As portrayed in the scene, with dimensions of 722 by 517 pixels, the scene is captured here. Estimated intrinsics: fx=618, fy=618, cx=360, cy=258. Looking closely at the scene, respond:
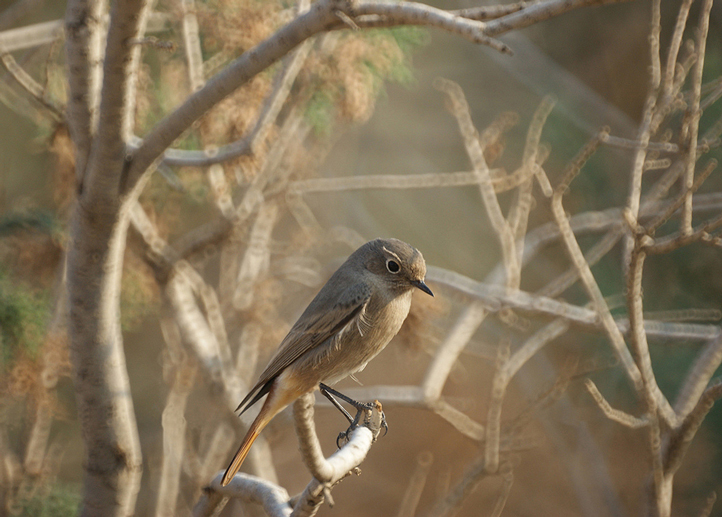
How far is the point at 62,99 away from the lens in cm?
300

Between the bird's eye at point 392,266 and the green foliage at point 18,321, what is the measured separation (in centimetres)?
212

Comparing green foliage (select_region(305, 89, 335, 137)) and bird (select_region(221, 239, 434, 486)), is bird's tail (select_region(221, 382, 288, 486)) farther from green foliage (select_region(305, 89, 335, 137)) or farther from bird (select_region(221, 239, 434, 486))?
green foliage (select_region(305, 89, 335, 137))

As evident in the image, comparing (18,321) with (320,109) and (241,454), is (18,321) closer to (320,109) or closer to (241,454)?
(320,109)

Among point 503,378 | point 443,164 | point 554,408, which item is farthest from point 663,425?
point 443,164

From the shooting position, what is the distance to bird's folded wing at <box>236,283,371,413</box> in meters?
1.33

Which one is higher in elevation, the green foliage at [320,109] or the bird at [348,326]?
the green foliage at [320,109]

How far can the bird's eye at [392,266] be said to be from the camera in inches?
50.6

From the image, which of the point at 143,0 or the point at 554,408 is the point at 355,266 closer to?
the point at 143,0

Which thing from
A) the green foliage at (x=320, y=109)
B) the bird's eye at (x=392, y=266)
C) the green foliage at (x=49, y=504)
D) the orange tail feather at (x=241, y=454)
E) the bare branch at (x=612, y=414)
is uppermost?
the green foliage at (x=320, y=109)

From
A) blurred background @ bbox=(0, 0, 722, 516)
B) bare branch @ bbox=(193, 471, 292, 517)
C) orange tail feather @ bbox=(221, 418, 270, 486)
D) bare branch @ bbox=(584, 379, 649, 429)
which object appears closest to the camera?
orange tail feather @ bbox=(221, 418, 270, 486)

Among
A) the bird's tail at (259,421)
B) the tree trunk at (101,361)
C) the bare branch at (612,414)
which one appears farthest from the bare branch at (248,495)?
the bare branch at (612,414)

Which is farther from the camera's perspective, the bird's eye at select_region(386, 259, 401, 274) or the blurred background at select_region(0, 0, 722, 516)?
the blurred background at select_region(0, 0, 722, 516)

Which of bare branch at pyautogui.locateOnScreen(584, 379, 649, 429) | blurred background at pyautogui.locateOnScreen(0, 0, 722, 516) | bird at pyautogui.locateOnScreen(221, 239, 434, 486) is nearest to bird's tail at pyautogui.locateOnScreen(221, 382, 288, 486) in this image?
bird at pyautogui.locateOnScreen(221, 239, 434, 486)

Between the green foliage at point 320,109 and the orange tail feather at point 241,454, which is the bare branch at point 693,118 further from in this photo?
the green foliage at point 320,109
